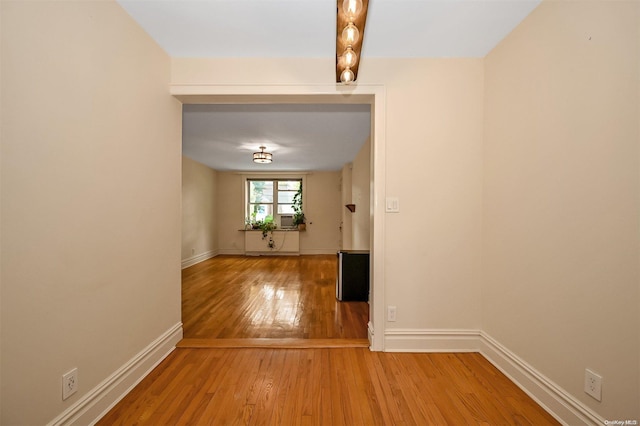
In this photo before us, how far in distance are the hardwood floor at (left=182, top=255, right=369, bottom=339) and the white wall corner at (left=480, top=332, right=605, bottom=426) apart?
1026 millimetres

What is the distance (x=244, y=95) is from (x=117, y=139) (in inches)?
39.4

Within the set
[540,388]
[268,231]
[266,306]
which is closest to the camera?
[540,388]

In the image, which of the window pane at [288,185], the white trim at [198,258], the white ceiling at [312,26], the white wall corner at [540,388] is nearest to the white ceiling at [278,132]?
the white ceiling at [312,26]

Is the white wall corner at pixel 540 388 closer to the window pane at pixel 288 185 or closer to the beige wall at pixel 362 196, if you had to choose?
the beige wall at pixel 362 196

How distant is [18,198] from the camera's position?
1.09 m

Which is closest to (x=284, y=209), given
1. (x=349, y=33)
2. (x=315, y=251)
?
(x=315, y=251)

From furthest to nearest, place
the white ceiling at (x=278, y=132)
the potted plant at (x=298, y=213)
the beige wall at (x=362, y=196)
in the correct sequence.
Answer: the potted plant at (x=298, y=213)
the beige wall at (x=362, y=196)
the white ceiling at (x=278, y=132)

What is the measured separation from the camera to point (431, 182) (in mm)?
2174

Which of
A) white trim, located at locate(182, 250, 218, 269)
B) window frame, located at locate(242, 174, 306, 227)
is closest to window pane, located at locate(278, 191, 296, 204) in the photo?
window frame, located at locate(242, 174, 306, 227)

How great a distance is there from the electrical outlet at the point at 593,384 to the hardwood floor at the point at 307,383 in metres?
0.32

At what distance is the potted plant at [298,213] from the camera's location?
760 cm

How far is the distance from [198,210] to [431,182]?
579cm

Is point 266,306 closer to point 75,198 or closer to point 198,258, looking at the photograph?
point 75,198

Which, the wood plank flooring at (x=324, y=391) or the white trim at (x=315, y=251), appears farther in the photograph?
the white trim at (x=315, y=251)
